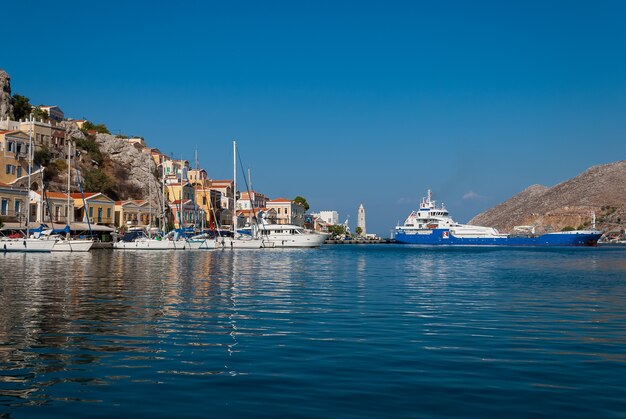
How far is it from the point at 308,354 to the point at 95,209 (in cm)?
8377

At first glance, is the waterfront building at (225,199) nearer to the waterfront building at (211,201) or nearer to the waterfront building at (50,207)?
the waterfront building at (211,201)

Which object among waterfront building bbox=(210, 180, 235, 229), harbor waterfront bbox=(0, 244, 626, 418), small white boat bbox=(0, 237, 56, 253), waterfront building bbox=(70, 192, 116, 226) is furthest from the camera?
waterfront building bbox=(210, 180, 235, 229)

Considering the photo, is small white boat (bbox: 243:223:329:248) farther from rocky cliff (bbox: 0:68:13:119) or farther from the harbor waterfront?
the harbor waterfront

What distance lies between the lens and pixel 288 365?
10.9 metres

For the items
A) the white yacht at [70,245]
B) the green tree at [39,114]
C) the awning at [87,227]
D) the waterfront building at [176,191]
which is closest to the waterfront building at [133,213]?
the awning at [87,227]

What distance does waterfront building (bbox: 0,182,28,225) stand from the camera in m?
74.4

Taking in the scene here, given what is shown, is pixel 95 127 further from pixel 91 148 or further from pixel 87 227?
pixel 87 227

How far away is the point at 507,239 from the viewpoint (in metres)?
125

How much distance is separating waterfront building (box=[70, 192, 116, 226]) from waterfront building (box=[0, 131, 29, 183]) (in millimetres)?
7555

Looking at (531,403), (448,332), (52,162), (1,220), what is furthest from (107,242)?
(531,403)

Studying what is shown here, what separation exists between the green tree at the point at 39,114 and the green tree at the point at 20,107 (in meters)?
1.16

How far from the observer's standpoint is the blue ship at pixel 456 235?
12262 cm

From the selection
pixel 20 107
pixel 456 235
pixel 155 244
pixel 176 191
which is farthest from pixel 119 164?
pixel 456 235

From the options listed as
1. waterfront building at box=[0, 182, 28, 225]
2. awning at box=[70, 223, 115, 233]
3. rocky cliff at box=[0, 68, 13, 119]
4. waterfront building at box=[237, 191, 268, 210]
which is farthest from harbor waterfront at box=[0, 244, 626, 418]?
waterfront building at box=[237, 191, 268, 210]
